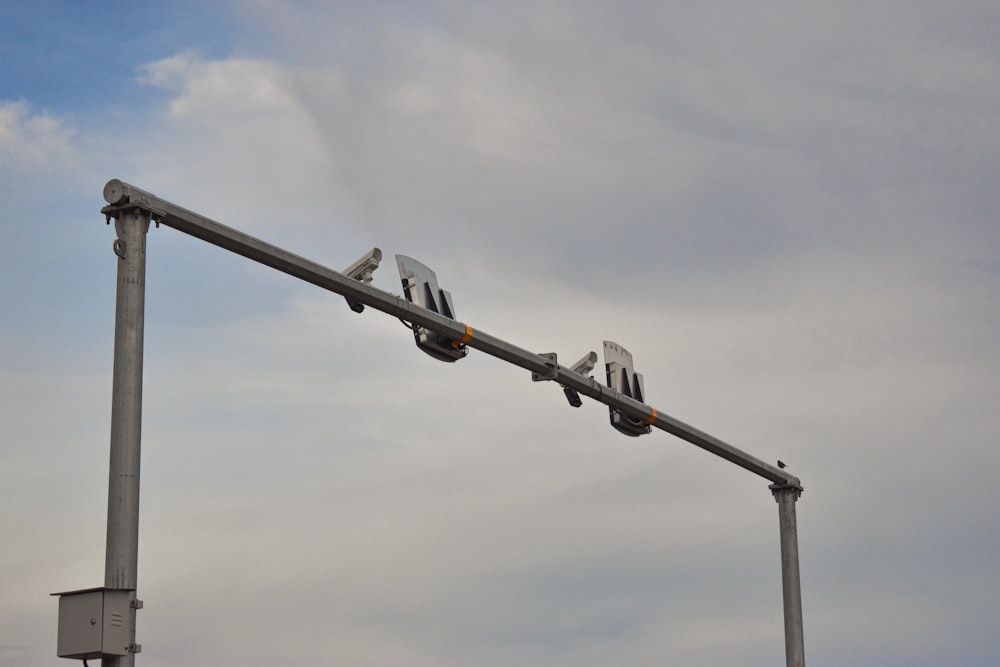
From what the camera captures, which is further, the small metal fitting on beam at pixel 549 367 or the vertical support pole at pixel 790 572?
the vertical support pole at pixel 790 572

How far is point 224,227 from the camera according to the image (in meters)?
14.9

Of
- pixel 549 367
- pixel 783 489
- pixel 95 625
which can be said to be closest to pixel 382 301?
pixel 549 367

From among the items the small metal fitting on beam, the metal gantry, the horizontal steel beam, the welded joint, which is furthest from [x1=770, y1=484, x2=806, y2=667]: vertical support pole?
the small metal fitting on beam

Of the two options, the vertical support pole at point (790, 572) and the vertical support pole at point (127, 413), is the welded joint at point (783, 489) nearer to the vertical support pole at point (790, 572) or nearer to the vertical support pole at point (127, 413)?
the vertical support pole at point (790, 572)

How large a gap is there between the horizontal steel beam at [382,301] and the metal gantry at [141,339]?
1 centimetres

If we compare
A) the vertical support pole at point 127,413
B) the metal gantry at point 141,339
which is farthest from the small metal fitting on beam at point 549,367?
the vertical support pole at point 127,413

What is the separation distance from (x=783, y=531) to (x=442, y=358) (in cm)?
972

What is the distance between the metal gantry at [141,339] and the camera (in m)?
13.3

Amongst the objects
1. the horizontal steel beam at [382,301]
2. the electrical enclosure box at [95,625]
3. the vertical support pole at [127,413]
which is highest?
the horizontal steel beam at [382,301]

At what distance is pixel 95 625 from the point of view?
13109mm

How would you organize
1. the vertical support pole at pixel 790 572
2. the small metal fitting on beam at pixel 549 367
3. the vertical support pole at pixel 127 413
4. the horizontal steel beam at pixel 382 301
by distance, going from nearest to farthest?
the vertical support pole at pixel 127 413
the horizontal steel beam at pixel 382 301
the small metal fitting on beam at pixel 549 367
the vertical support pole at pixel 790 572

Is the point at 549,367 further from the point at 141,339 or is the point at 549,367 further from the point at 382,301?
the point at 141,339

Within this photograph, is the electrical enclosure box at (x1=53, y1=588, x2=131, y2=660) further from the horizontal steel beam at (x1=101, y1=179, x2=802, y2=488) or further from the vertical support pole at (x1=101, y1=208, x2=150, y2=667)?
the horizontal steel beam at (x1=101, y1=179, x2=802, y2=488)

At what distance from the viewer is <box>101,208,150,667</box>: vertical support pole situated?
13.2 meters
